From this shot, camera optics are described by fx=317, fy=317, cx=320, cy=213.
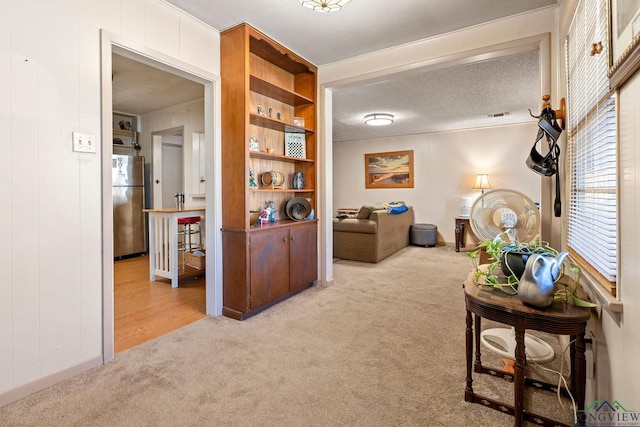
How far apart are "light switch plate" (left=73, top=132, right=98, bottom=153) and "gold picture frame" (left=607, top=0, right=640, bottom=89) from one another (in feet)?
7.79

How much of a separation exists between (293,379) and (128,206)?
4307 millimetres

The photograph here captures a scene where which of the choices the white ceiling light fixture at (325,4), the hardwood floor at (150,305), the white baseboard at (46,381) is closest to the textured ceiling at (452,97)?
the white ceiling light fixture at (325,4)

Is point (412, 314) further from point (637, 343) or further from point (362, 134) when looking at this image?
point (362, 134)

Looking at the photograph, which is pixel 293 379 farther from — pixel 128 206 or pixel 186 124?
pixel 128 206

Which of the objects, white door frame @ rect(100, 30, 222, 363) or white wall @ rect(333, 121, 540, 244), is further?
white wall @ rect(333, 121, 540, 244)

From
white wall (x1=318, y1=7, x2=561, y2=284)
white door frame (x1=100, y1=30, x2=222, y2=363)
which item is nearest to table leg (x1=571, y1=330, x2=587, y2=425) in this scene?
white wall (x1=318, y1=7, x2=561, y2=284)

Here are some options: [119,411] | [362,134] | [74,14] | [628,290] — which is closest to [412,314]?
[628,290]

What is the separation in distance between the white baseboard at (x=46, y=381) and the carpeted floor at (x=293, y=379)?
4cm

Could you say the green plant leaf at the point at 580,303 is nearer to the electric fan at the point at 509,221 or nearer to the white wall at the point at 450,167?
the electric fan at the point at 509,221

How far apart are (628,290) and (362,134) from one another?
Result: 236 inches

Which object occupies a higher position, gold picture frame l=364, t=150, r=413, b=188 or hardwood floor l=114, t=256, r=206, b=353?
gold picture frame l=364, t=150, r=413, b=188

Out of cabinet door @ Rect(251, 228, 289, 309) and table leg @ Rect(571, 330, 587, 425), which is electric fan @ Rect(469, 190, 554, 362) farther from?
cabinet door @ Rect(251, 228, 289, 309)

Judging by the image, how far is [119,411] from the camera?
1.47 m

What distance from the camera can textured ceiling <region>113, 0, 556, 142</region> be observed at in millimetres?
2312
